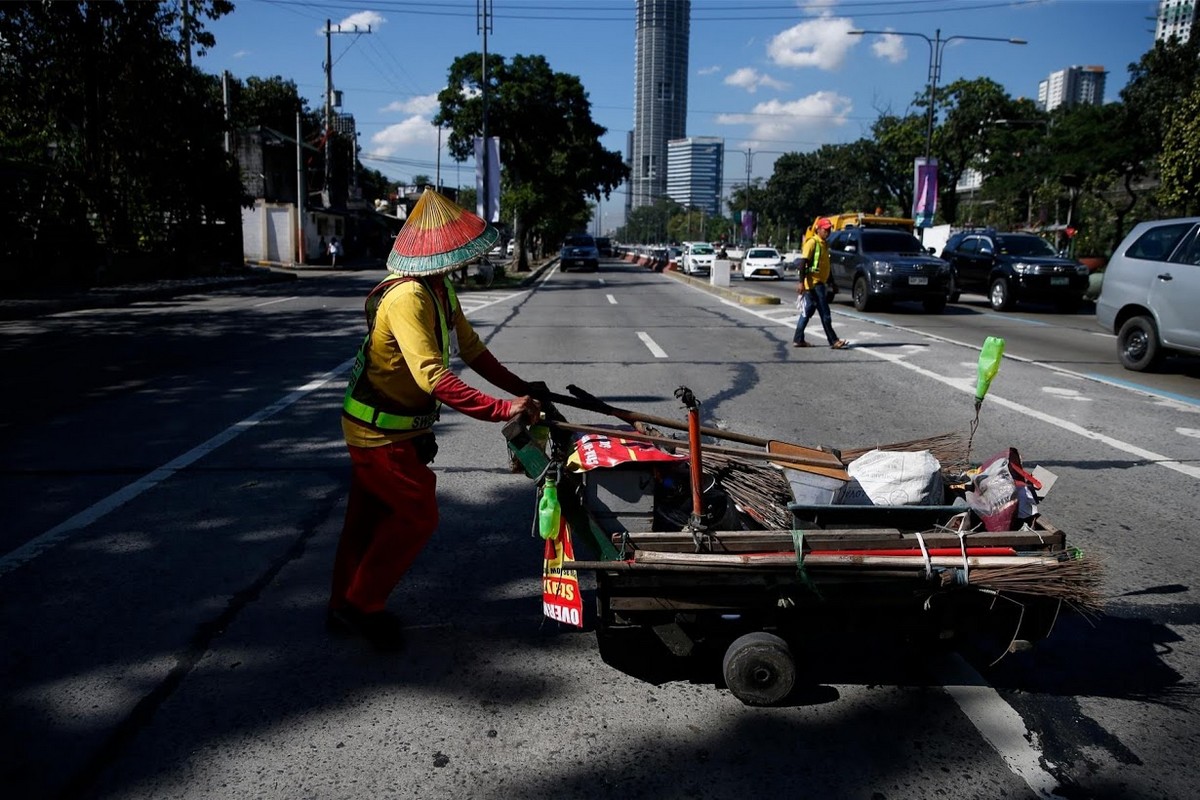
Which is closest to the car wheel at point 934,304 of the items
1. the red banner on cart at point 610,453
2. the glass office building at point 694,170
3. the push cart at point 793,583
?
the push cart at point 793,583

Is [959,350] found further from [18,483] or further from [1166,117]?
[1166,117]

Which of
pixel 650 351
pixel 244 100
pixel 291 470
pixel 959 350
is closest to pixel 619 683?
pixel 291 470

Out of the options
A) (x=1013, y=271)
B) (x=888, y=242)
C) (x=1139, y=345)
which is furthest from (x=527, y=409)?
(x=1013, y=271)

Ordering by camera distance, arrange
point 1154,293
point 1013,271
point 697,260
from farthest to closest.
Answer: point 697,260
point 1013,271
point 1154,293

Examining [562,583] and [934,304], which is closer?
[562,583]

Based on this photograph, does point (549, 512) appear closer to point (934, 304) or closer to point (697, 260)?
point (934, 304)

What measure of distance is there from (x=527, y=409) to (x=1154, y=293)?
32.4 feet

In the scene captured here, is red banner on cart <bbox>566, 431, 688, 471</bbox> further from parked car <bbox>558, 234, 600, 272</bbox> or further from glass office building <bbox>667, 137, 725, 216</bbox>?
glass office building <bbox>667, 137, 725, 216</bbox>

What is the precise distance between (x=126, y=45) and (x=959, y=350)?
77.6 feet

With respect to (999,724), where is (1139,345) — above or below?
above

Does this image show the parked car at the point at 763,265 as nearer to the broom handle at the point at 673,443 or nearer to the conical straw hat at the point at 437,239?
the broom handle at the point at 673,443

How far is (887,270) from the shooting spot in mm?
18172

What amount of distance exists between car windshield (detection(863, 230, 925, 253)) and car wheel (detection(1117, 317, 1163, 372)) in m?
8.91

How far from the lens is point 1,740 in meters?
2.90
